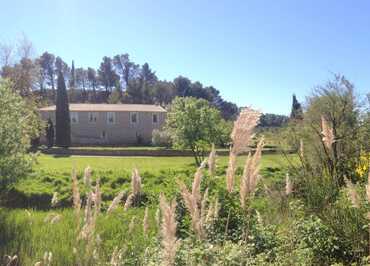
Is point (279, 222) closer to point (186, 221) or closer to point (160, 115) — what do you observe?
point (186, 221)

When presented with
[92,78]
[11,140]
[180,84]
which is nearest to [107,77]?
[92,78]

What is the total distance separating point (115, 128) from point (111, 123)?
71 cm

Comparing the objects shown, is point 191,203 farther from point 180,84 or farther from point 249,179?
point 180,84

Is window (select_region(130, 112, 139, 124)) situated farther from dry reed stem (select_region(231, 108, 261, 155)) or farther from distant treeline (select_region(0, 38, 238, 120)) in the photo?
dry reed stem (select_region(231, 108, 261, 155))

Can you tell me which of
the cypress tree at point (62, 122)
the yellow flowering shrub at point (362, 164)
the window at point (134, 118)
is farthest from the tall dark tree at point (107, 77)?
the yellow flowering shrub at point (362, 164)

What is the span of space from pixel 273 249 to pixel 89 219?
8.40ft

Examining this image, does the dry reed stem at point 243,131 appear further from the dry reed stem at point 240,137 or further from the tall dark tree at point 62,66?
the tall dark tree at point 62,66

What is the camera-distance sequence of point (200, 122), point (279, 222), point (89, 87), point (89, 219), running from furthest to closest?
point (89, 87) → point (200, 122) → point (279, 222) → point (89, 219)

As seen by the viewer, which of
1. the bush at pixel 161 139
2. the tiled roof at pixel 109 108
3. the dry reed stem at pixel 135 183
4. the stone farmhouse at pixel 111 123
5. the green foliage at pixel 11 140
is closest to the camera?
the dry reed stem at pixel 135 183

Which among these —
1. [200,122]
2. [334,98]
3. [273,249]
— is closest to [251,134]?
[273,249]

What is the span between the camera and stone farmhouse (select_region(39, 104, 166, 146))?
5600 centimetres

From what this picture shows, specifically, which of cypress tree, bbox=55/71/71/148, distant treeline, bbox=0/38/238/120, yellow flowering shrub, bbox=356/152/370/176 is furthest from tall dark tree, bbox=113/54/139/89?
yellow flowering shrub, bbox=356/152/370/176

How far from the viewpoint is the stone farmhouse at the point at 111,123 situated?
184ft

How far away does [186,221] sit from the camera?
6.36 meters
